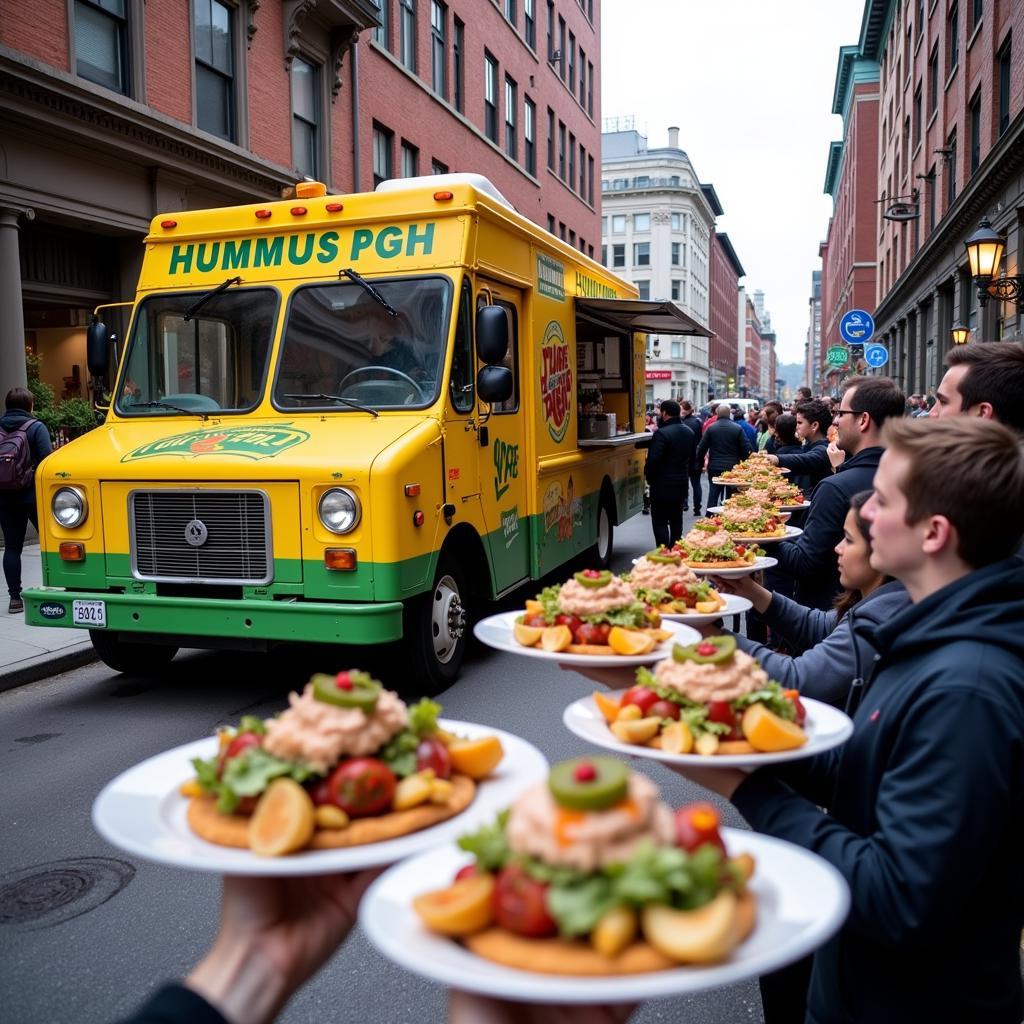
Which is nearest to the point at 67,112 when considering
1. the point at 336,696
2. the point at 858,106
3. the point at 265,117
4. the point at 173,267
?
the point at 265,117

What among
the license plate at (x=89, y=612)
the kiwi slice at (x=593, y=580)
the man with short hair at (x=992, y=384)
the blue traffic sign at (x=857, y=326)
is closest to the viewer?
the kiwi slice at (x=593, y=580)

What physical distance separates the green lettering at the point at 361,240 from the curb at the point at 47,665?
4.02 m

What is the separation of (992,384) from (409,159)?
75.3 feet

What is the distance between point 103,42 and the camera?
14969 millimetres

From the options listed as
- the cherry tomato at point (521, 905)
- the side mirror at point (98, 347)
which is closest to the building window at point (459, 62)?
the side mirror at point (98, 347)

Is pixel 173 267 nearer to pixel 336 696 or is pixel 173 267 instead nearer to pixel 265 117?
pixel 336 696

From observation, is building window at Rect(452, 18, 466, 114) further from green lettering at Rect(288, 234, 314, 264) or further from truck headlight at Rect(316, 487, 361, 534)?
truck headlight at Rect(316, 487, 361, 534)

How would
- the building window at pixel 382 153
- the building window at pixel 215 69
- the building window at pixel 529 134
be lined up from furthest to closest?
the building window at pixel 529 134 < the building window at pixel 382 153 < the building window at pixel 215 69

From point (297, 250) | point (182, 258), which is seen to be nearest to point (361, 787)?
point (297, 250)

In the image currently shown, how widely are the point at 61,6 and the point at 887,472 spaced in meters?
15.2

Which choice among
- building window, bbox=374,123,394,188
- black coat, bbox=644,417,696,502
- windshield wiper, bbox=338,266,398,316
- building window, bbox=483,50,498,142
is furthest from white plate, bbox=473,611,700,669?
building window, bbox=483,50,498,142

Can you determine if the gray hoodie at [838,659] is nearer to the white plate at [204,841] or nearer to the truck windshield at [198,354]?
the white plate at [204,841]

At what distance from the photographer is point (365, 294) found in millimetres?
7387

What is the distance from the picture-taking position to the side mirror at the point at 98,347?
8.10 m
